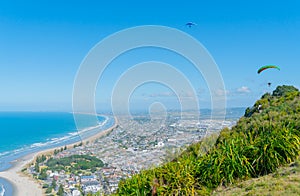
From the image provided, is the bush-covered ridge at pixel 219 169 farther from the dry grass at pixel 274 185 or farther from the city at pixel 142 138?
the city at pixel 142 138

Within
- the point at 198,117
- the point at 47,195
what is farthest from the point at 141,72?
the point at 47,195

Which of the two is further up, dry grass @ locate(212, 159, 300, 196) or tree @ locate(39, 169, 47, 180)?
dry grass @ locate(212, 159, 300, 196)

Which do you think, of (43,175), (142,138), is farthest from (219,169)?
(43,175)

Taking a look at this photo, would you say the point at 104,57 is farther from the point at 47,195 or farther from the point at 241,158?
the point at 47,195

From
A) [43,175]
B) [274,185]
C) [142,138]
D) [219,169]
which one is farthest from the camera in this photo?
[43,175]

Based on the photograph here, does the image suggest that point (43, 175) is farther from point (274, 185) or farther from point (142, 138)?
point (274, 185)

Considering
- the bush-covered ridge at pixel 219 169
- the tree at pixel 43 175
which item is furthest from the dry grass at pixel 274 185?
the tree at pixel 43 175

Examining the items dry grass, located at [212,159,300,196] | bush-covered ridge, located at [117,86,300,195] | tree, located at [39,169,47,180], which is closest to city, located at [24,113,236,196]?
bush-covered ridge, located at [117,86,300,195]

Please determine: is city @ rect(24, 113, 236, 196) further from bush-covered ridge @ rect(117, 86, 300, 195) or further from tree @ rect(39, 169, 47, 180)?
tree @ rect(39, 169, 47, 180)
